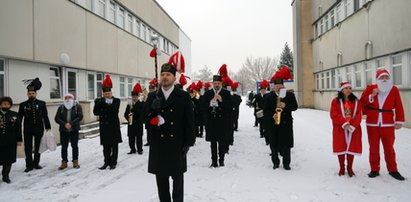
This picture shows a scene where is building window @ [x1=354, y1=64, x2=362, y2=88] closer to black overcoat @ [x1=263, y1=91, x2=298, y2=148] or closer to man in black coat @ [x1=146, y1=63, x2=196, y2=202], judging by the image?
black overcoat @ [x1=263, y1=91, x2=298, y2=148]

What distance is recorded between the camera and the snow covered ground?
456cm

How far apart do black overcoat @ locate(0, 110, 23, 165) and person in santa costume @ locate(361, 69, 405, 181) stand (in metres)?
7.34

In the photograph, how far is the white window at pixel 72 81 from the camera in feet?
37.3

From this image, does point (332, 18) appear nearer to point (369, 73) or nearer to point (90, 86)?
point (369, 73)

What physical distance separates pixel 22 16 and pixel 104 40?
5.57m

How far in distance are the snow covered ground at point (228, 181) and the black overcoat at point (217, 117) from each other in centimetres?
76

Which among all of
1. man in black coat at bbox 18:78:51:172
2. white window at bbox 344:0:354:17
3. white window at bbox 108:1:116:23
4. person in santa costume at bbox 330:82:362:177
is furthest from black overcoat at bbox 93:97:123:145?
white window at bbox 344:0:354:17

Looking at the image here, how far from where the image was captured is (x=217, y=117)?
6.68 metres

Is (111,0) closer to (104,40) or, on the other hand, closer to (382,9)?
(104,40)

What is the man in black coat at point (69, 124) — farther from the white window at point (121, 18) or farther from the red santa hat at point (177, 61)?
the white window at point (121, 18)

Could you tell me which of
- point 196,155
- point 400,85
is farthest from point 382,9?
point 196,155

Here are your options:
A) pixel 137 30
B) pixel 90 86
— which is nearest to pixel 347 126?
pixel 90 86

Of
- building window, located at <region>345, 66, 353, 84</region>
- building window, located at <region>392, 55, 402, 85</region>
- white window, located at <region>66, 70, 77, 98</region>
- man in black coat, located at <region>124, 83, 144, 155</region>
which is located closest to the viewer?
man in black coat, located at <region>124, 83, 144, 155</region>

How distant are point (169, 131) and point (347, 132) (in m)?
3.82
